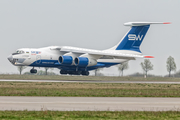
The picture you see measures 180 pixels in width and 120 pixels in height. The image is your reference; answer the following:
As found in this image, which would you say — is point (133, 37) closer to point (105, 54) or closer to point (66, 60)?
point (105, 54)

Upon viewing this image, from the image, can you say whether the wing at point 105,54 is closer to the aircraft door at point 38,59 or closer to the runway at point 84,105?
the aircraft door at point 38,59

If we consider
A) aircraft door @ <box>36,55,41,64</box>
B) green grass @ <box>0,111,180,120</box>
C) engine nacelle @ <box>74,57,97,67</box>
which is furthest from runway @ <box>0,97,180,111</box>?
aircraft door @ <box>36,55,41,64</box>

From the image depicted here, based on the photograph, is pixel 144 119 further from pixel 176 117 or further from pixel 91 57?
pixel 91 57

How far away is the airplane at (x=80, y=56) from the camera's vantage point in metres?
53.6

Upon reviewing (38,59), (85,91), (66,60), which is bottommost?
(85,91)

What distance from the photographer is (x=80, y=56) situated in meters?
55.7

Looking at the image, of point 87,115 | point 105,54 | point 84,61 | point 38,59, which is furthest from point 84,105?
point 105,54

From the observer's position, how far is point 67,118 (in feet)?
46.1

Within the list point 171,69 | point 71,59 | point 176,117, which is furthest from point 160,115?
point 171,69

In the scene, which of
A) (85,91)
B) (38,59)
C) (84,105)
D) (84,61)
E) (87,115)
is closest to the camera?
(87,115)

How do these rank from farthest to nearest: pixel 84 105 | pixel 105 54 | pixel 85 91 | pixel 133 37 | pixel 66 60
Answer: pixel 133 37 → pixel 105 54 → pixel 66 60 → pixel 85 91 → pixel 84 105

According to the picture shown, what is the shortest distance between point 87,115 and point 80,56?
4100 cm

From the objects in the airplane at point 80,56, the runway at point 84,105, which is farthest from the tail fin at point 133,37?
the runway at point 84,105

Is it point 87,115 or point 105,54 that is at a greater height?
point 105,54
